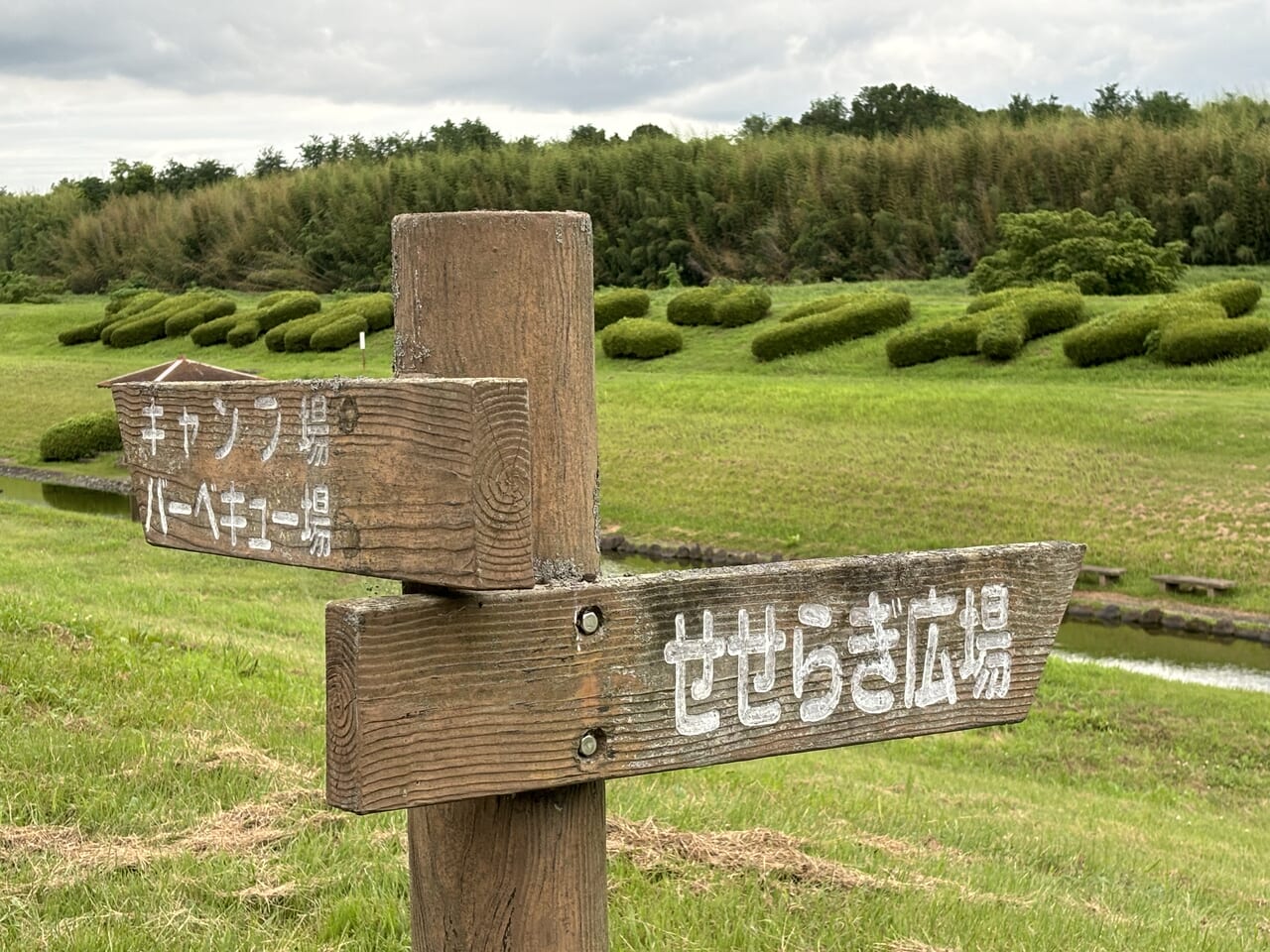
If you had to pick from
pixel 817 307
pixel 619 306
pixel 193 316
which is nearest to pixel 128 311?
pixel 193 316

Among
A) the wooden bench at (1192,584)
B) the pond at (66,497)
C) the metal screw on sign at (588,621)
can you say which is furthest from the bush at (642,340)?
the metal screw on sign at (588,621)

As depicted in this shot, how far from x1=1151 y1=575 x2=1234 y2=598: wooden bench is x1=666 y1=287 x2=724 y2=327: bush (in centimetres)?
1626

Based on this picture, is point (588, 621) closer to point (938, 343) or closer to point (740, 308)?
point (938, 343)

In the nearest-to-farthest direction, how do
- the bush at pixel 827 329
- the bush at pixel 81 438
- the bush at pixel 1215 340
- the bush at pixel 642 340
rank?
the bush at pixel 1215 340, the bush at pixel 81 438, the bush at pixel 827 329, the bush at pixel 642 340

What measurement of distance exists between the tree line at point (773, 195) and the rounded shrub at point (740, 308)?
30.3 feet

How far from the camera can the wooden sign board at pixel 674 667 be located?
65.2 inches

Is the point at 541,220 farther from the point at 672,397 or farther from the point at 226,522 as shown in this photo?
the point at 672,397

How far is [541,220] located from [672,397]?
2244cm

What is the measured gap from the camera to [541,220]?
191 cm

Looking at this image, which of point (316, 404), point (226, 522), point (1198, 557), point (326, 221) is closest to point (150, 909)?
point (226, 522)

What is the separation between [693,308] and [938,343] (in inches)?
285

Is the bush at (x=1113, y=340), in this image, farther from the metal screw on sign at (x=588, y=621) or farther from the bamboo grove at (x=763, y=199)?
the metal screw on sign at (x=588, y=621)

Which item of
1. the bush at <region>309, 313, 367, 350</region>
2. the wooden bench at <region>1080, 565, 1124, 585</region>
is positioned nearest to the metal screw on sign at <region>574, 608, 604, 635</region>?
the wooden bench at <region>1080, 565, 1124, 585</region>

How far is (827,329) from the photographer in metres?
26.8
